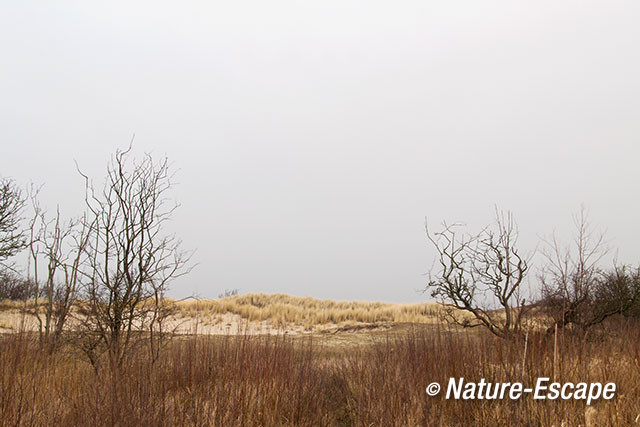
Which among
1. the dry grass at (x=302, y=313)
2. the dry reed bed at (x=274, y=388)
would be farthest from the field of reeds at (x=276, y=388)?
the dry grass at (x=302, y=313)

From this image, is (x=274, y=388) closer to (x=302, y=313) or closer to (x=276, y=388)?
(x=276, y=388)

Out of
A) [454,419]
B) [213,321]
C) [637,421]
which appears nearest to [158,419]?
[454,419]

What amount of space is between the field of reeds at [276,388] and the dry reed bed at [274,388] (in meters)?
0.02

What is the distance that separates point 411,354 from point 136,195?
554 cm

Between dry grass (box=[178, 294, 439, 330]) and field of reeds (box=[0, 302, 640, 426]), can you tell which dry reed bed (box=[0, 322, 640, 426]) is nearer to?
field of reeds (box=[0, 302, 640, 426])

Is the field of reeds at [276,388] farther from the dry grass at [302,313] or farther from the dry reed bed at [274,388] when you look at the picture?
the dry grass at [302,313]

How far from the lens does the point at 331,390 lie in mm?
8094

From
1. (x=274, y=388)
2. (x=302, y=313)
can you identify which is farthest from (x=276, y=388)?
(x=302, y=313)

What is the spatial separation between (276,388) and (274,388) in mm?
34

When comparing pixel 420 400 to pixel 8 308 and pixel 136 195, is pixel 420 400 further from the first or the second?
pixel 8 308

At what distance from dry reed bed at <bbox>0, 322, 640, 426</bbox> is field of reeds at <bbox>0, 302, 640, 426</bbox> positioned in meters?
0.02

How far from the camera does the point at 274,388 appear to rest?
5.30m

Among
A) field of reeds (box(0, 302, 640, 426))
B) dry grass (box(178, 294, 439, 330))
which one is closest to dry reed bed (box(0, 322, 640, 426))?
field of reeds (box(0, 302, 640, 426))

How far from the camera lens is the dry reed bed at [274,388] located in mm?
3840
